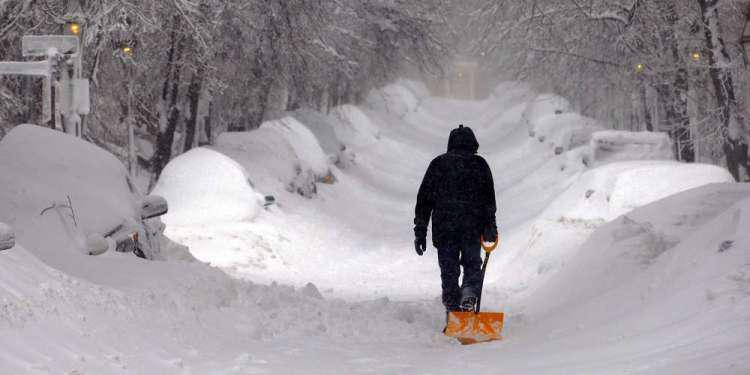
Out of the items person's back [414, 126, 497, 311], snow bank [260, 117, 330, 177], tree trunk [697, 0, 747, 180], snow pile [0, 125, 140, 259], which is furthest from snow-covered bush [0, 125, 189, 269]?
snow bank [260, 117, 330, 177]

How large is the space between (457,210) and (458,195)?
12 centimetres

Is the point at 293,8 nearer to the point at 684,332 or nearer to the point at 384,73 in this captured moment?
the point at 384,73

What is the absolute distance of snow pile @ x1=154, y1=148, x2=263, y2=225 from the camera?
1767 cm

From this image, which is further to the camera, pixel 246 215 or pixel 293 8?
pixel 246 215

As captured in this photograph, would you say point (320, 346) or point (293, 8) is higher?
point (293, 8)

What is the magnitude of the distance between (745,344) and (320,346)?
3245 mm

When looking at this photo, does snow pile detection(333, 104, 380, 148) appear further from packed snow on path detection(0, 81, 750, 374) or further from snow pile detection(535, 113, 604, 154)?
packed snow on path detection(0, 81, 750, 374)

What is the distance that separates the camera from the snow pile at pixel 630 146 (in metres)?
20.7

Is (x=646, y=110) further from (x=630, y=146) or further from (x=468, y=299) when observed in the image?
(x=468, y=299)

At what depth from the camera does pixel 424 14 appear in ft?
70.1

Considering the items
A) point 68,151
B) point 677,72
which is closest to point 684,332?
point 68,151

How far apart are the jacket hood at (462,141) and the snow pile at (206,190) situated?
941 cm

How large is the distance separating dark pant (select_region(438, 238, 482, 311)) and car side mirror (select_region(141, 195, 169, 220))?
9.55 feet

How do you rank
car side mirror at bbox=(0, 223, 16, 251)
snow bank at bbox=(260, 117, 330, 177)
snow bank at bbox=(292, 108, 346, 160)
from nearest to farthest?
car side mirror at bbox=(0, 223, 16, 251), snow bank at bbox=(260, 117, 330, 177), snow bank at bbox=(292, 108, 346, 160)
